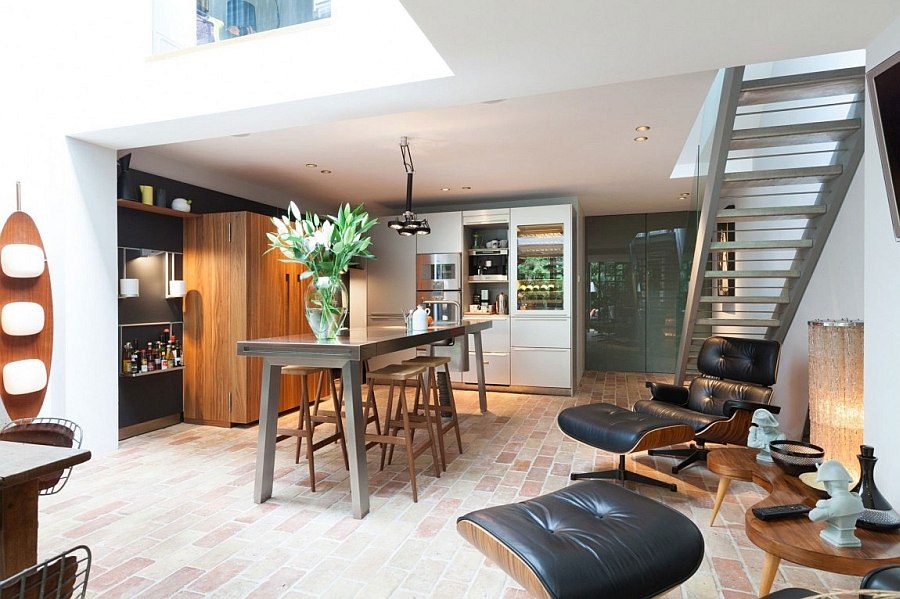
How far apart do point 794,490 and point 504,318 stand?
14.9 feet

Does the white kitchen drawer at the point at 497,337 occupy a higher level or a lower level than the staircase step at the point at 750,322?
lower

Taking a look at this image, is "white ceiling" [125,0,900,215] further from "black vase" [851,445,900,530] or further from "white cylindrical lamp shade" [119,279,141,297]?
"black vase" [851,445,900,530]

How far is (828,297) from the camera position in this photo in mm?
3768

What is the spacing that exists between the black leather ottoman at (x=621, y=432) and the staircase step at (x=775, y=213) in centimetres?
171

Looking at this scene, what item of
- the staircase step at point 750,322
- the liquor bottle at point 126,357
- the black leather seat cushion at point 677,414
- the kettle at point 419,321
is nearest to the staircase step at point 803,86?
the staircase step at point 750,322

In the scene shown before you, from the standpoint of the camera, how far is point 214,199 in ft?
17.5

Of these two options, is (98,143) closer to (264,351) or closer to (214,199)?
(214,199)

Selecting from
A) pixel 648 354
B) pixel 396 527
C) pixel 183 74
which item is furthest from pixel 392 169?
pixel 648 354

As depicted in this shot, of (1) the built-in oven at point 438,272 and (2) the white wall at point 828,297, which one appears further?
(1) the built-in oven at point 438,272

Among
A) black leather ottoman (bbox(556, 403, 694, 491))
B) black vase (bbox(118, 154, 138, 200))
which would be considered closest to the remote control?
black leather ottoman (bbox(556, 403, 694, 491))

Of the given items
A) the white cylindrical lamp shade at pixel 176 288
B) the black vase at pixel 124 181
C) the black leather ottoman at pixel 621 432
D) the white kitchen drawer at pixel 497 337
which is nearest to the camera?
the black leather ottoman at pixel 621 432

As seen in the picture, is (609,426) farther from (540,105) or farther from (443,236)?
(443,236)

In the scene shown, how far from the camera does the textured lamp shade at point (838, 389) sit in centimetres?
282

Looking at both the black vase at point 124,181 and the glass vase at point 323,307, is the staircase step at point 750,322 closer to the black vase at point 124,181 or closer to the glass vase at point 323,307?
the glass vase at point 323,307
